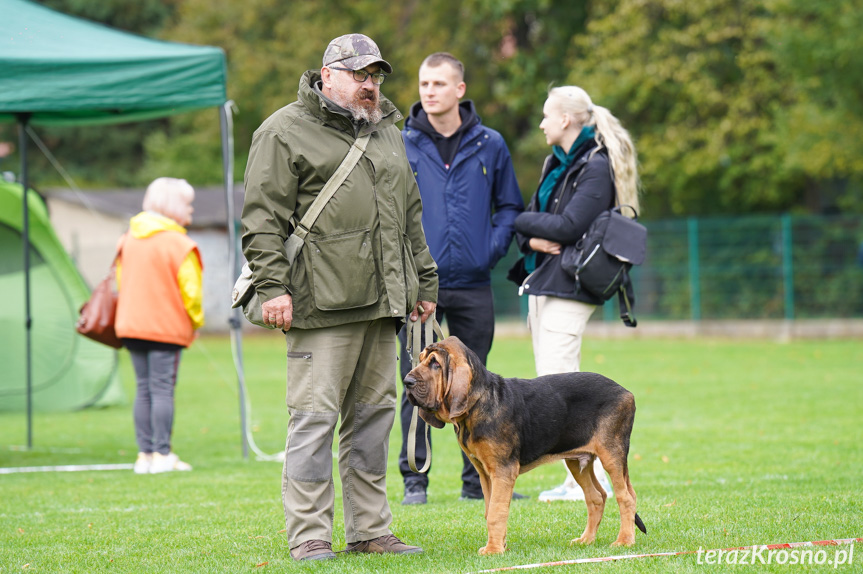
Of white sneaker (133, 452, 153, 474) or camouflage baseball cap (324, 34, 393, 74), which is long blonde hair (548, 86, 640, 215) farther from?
white sneaker (133, 452, 153, 474)

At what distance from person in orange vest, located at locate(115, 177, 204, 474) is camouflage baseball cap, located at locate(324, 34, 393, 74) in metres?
3.71

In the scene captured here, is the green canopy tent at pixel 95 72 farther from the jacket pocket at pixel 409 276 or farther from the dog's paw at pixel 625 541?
the dog's paw at pixel 625 541

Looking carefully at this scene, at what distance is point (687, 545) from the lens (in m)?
4.98

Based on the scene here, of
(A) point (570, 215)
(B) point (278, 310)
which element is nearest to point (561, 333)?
(A) point (570, 215)

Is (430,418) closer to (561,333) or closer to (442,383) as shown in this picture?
(442,383)

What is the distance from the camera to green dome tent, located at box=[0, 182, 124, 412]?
1232 cm

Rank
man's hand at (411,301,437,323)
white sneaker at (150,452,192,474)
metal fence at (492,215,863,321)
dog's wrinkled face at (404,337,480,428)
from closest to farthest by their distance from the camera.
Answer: dog's wrinkled face at (404,337,480,428), man's hand at (411,301,437,323), white sneaker at (150,452,192,474), metal fence at (492,215,863,321)

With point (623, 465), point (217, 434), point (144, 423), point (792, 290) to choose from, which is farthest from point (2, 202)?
point (792, 290)

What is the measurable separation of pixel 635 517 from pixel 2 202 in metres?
9.57

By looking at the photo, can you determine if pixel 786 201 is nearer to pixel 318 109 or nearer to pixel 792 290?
pixel 792 290

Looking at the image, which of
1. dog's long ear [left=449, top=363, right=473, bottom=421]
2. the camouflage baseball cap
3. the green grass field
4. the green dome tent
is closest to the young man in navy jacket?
the green grass field

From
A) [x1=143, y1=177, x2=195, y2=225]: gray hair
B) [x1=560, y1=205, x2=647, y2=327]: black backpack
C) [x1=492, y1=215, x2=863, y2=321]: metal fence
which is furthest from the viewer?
[x1=492, y1=215, x2=863, y2=321]: metal fence

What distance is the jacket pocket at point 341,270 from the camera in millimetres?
4824

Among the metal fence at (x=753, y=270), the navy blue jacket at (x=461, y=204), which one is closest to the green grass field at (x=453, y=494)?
the navy blue jacket at (x=461, y=204)
